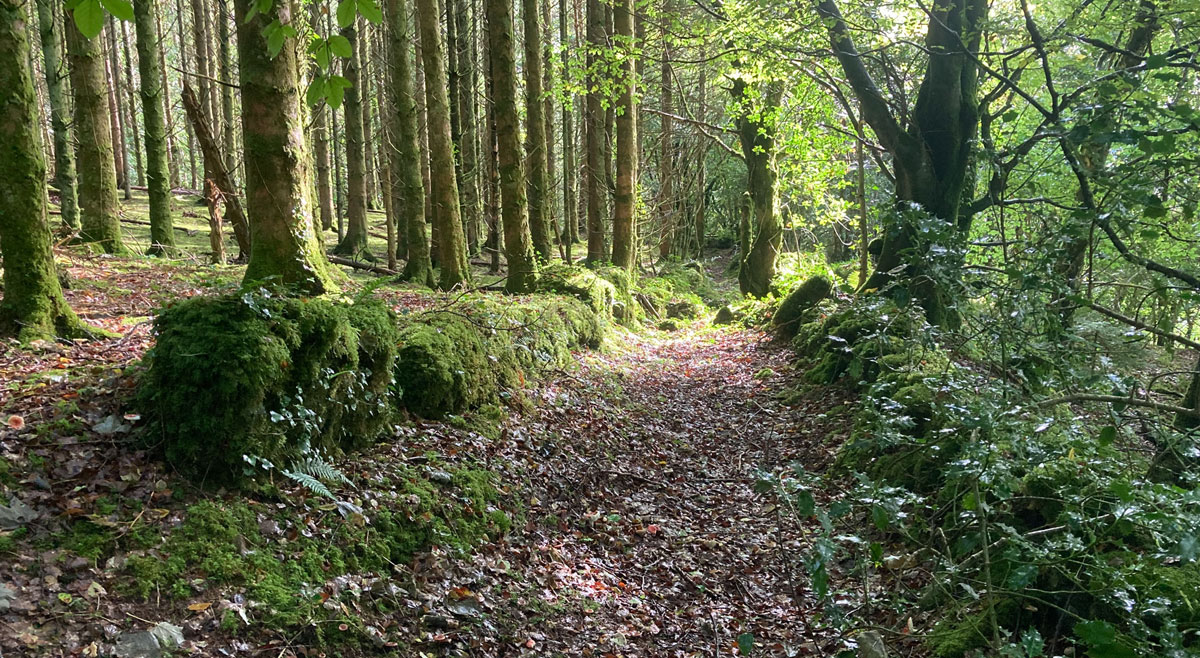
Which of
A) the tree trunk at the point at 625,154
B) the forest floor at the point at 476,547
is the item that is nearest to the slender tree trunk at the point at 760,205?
the tree trunk at the point at 625,154

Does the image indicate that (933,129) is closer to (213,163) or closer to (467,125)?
(213,163)

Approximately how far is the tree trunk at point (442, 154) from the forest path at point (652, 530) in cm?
347

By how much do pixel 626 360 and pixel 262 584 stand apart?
927cm

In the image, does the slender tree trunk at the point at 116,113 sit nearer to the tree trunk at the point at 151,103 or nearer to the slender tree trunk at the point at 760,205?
the tree trunk at the point at 151,103

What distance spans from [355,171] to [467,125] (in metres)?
3.32

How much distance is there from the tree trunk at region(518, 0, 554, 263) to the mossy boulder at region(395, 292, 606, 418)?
4634 millimetres

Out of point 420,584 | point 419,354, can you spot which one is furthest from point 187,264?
point 420,584

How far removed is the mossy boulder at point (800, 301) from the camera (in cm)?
1398

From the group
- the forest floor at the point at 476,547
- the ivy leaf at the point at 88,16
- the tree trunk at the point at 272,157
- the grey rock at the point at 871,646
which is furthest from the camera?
the tree trunk at the point at 272,157

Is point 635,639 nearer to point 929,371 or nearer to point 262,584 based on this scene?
point 262,584

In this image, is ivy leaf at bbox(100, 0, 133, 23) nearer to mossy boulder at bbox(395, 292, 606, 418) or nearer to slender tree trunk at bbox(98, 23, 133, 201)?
mossy boulder at bbox(395, 292, 606, 418)

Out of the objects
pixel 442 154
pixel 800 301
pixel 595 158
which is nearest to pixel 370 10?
pixel 442 154

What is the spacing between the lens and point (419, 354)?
250 inches

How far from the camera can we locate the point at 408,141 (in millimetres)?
12633
